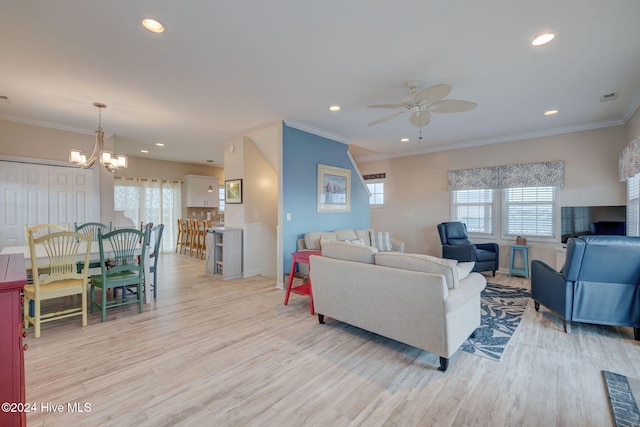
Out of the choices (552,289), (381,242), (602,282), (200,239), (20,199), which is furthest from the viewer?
(200,239)

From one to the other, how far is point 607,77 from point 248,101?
4.27m

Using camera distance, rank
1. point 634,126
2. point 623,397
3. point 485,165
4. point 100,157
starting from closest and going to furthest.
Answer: point 623,397
point 634,126
point 100,157
point 485,165

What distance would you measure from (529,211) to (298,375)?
5.48 meters

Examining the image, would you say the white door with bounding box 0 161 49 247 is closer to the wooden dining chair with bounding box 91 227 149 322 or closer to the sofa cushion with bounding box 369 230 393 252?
the wooden dining chair with bounding box 91 227 149 322

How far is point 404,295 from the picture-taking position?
2.30m

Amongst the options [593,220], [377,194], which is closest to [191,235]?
[377,194]

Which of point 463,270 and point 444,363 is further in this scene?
point 463,270

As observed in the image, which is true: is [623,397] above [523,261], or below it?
below

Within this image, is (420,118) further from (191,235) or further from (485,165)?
(191,235)

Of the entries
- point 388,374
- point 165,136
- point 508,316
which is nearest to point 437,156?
point 508,316

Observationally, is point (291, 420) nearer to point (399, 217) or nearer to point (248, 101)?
point (248, 101)

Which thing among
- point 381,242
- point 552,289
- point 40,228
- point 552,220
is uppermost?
point 552,220

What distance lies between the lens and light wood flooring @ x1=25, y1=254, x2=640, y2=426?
1.73 meters

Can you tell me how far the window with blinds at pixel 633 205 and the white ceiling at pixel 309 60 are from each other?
1042mm
